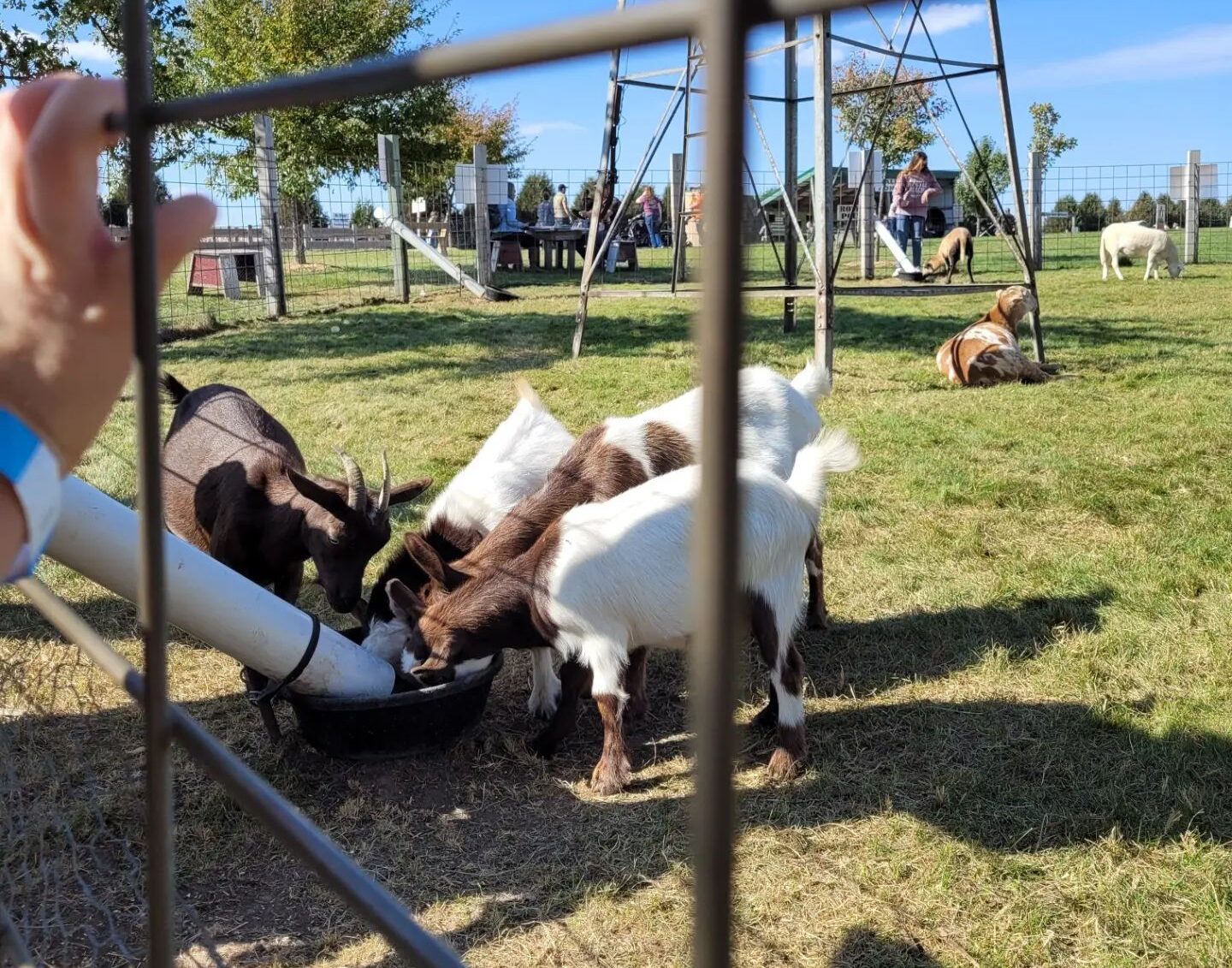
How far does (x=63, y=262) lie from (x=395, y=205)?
15.1 meters

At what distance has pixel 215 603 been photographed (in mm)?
3037

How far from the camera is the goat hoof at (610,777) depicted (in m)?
3.30

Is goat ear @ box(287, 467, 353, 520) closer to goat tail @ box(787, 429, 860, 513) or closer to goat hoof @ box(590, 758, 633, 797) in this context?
goat hoof @ box(590, 758, 633, 797)

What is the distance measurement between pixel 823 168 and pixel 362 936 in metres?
6.80

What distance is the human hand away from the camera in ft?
2.60

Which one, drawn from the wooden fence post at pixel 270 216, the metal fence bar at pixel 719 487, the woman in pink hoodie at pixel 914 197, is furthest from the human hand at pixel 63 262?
the woman in pink hoodie at pixel 914 197

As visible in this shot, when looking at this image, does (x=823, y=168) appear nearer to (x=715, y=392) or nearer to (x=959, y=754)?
(x=959, y=754)

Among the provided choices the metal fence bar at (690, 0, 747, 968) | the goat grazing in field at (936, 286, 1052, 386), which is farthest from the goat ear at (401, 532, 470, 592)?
the goat grazing in field at (936, 286, 1052, 386)

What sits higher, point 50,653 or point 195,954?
point 50,653

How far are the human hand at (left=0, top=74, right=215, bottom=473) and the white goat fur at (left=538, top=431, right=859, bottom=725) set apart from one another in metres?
2.38

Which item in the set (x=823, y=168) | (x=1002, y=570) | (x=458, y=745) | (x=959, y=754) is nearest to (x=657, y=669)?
(x=458, y=745)

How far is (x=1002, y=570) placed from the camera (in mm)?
4727

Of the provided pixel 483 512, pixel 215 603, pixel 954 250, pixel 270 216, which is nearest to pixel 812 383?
pixel 483 512

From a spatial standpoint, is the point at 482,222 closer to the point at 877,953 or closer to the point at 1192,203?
the point at 1192,203
